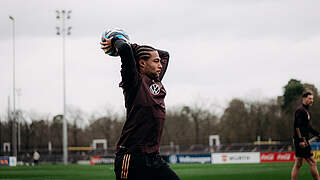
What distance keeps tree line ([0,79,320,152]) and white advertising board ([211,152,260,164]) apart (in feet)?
68.8

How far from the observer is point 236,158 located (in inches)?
1676

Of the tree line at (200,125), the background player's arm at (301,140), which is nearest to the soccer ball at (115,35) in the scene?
the background player's arm at (301,140)

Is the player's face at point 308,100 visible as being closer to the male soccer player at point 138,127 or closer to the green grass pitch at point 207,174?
the green grass pitch at point 207,174

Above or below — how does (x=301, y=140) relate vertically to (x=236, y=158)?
above

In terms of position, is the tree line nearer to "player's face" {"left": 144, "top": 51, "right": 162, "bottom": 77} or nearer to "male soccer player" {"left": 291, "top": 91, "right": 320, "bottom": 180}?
"male soccer player" {"left": 291, "top": 91, "right": 320, "bottom": 180}

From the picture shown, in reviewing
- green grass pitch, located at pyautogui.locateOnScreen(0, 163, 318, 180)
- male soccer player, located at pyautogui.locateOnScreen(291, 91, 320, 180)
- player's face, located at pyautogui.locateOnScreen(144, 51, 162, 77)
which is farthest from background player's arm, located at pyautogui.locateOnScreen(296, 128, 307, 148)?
player's face, located at pyautogui.locateOnScreen(144, 51, 162, 77)

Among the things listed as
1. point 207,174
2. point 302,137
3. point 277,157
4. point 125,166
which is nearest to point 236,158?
point 277,157

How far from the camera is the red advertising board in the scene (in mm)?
40256

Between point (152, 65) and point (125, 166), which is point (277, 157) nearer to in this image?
point (152, 65)

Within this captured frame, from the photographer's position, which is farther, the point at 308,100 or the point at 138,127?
the point at 308,100

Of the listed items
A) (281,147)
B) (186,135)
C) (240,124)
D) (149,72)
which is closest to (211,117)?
(186,135)

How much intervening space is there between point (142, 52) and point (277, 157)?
37824mm

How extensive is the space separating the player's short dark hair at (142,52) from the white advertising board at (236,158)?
38086mm

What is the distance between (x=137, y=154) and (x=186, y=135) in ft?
270
